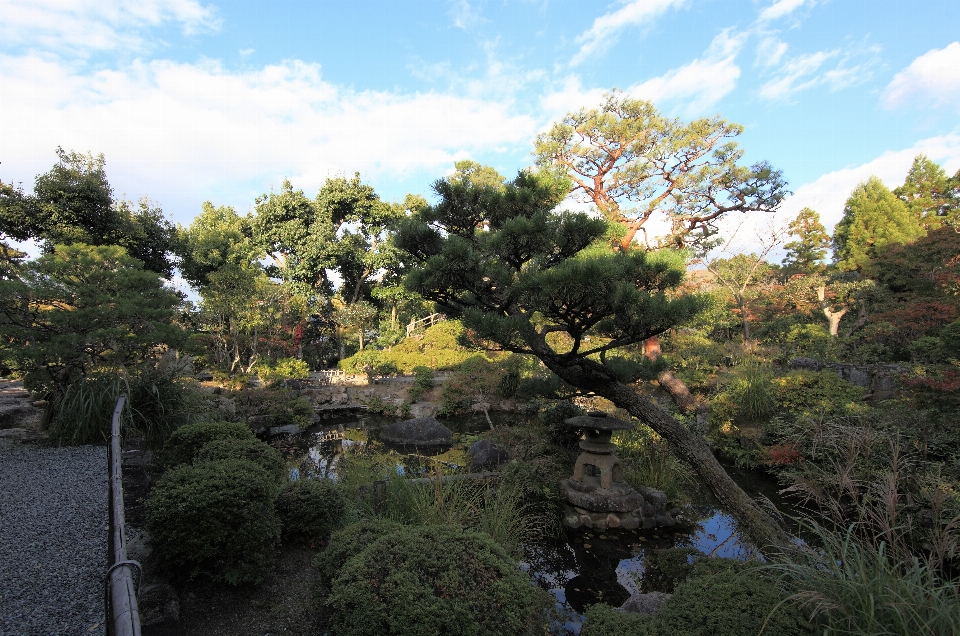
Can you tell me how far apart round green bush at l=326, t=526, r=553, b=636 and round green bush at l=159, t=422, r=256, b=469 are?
6.98 ft

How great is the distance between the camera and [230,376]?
35.7 ft

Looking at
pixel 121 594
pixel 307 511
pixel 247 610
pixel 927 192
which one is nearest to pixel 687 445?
pixel 307 511

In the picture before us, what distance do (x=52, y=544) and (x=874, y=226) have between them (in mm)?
18801

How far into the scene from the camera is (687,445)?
395cm

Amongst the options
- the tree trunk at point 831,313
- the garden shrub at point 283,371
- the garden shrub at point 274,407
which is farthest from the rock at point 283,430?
the tree trunk at point 831,313

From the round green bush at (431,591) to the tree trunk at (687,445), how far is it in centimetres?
218

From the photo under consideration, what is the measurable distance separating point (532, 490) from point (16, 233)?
11630mm

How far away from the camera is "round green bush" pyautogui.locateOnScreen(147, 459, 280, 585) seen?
2.34 m

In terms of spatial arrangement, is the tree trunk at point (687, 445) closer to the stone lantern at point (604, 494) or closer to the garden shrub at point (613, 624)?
the stone lantern at point (604, 494)

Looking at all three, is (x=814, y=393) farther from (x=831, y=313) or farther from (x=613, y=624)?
(x=831, y=313)

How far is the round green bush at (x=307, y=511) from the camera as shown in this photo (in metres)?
3.15

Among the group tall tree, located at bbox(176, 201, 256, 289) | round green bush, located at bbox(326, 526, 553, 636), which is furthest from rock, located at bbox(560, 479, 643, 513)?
tall tree, located at bbox(176, 201, 256, 289)

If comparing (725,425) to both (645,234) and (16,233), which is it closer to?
(645,234)

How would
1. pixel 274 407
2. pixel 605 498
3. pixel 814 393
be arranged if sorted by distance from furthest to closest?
pixel 274 407 < pixel 814 393 < pixel 605 498
